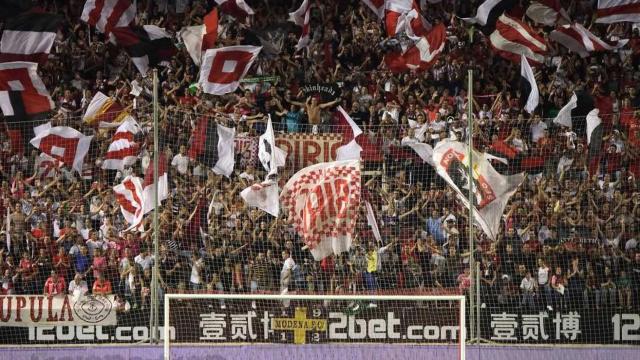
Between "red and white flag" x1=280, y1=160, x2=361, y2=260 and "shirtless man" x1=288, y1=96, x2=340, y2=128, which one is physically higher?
"shirtless man" x1=288, y1=96, x2=340, y2=128

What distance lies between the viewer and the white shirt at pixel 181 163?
18703mm

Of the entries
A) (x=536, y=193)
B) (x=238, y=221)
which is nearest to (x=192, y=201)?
(x=238, y=221)

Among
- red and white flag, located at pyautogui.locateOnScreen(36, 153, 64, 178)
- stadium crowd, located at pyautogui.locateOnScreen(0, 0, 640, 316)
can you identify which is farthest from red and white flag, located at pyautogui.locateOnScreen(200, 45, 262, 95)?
red and white flag, located at pyautogui.locateOnScreen(36, 153, 64, 178)

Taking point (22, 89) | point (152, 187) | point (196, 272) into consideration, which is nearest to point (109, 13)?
point (22, 89)

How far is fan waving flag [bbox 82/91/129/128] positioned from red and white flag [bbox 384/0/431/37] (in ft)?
24.1

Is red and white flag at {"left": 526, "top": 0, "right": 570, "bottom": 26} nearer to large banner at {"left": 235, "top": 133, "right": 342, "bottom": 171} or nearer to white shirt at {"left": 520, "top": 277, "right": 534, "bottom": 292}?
white shirt at {"left": 520, "top": 277, "right": 534, "bottom": 292}

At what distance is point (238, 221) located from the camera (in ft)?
61.4

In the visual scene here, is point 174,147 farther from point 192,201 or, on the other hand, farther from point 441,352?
point 441,352

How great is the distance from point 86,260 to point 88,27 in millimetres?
11995

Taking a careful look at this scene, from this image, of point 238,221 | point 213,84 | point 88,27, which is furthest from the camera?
point 88,27

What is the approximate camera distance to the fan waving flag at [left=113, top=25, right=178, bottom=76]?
24.4 metres

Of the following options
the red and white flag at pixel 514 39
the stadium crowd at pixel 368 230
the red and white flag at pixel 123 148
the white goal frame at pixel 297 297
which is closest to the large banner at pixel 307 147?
the stadium crowd at pixel 368 230

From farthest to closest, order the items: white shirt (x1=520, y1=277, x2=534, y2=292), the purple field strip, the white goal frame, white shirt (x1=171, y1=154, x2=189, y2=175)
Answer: white shirt (x1=171, y1=154, x2=189, y2=175) < white shirt (x1=520, y1=277, x2=534, y2=292) < the purple field strip < the white goal frame

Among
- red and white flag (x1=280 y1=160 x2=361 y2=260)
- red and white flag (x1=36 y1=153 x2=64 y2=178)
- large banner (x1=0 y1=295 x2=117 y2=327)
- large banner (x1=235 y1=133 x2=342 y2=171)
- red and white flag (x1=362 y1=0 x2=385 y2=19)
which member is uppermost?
red and white flag (x1=362 y1=0 x2=385 y2=19)
